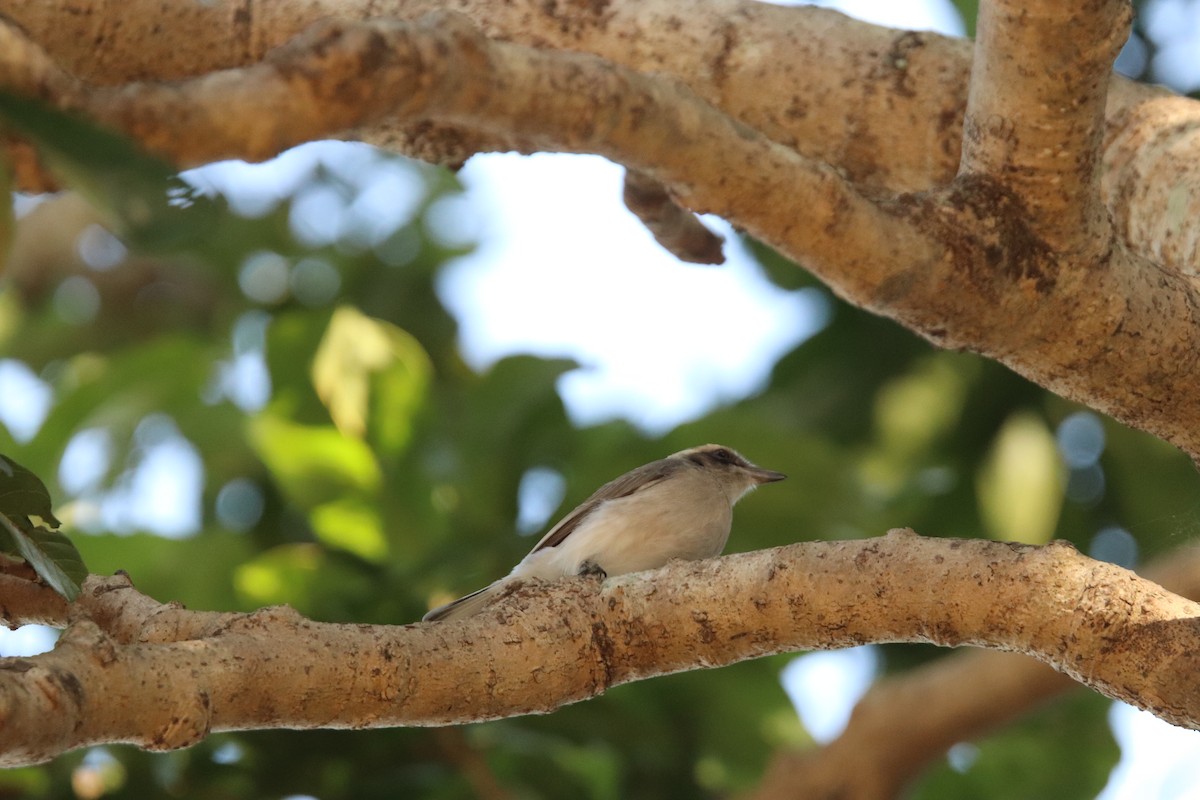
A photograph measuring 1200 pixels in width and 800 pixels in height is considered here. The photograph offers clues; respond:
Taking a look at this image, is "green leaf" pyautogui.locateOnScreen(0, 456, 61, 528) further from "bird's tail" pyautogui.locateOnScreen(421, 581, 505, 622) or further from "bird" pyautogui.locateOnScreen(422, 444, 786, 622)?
"bird" pyautogui.locateOnScreen(422, 444, 786, 622)

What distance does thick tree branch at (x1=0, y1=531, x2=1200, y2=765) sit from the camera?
205cm

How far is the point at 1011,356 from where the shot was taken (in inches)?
104

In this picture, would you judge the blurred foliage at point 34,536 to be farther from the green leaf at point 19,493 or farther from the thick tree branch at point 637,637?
the thick tree branch at point 637,637

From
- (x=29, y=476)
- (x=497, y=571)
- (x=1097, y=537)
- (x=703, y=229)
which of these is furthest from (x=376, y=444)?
(x=1097, y=537)

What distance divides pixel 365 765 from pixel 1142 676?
3.20m

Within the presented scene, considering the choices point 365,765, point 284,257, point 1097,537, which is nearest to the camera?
point 365,765

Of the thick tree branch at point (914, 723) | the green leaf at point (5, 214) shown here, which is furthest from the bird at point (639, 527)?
the green leaf at point (5, 214)

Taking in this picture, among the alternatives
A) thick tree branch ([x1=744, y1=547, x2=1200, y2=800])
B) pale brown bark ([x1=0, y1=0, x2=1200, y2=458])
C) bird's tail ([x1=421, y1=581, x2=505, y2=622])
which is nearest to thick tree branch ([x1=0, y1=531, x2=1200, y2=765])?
pale brown bark ([x1=0, y1=0, x2=1200, y2=458])

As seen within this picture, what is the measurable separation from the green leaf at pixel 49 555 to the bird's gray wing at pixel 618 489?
6.28ft

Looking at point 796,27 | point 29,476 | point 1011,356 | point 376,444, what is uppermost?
point 796,27

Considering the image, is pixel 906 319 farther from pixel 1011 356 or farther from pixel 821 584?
pixel 821 584

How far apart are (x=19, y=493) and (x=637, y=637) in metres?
1.08

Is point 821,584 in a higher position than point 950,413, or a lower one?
→ higher

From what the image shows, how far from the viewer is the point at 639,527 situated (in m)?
4.22
